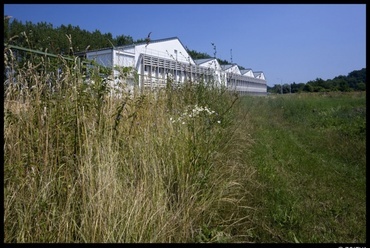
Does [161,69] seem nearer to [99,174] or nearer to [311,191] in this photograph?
[311,191]

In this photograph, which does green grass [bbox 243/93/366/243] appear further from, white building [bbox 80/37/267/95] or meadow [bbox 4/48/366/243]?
white building [bbox 80/37/267/95]

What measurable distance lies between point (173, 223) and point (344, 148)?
430 cm

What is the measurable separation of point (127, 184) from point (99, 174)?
30 centimetres

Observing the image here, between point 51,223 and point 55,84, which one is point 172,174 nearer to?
point 51,223

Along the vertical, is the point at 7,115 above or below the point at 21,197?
above

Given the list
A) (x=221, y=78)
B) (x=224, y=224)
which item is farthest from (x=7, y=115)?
(x=221, y=78)

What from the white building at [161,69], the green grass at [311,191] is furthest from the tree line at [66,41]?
the green grass at [311,191]

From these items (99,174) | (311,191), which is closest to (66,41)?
(99,174)

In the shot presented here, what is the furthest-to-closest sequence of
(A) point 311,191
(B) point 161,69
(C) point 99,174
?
(B) point 161,69 → (A) point 311,191 → (C) point 99,174

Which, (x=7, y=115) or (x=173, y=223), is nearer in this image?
(x=173, y=223)

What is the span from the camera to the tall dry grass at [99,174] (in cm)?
140

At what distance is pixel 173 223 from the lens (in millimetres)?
1529

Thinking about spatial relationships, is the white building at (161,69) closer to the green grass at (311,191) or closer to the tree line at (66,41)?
the tree line at (66,41)

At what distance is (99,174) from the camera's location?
151 centimetres
